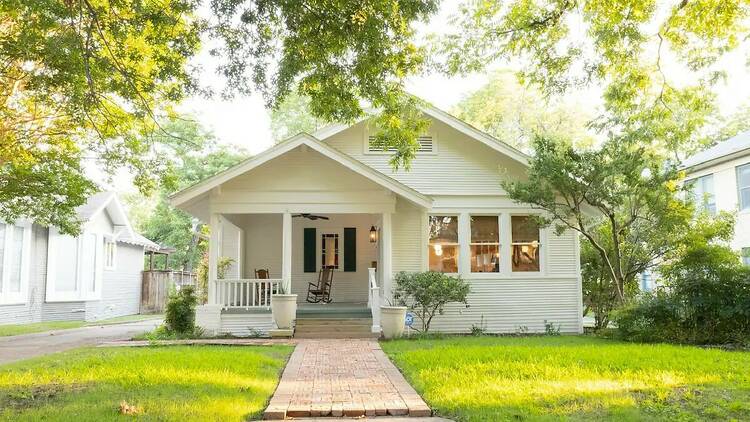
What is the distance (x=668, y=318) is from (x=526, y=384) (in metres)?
6.39

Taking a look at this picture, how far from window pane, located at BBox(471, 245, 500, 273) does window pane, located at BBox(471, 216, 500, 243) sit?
0.18 m

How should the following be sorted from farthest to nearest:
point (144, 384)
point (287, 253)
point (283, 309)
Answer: point (287, 253) → point (283, 309) → point (144, 384)

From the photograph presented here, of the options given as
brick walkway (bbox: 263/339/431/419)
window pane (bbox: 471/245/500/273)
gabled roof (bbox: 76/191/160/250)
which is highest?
gabled roof (bbox: 76/191/160/250)

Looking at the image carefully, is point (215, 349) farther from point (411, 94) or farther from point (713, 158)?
point (713, 158)

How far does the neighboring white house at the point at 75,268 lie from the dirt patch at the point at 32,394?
35.3ft

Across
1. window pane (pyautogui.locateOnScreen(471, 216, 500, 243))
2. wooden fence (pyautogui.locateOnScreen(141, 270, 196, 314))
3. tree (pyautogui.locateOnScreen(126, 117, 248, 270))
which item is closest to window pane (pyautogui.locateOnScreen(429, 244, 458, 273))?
window pane (pyautogui.locateOnScreen(471, 216, 500, 243))

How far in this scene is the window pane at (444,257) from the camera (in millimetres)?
15039

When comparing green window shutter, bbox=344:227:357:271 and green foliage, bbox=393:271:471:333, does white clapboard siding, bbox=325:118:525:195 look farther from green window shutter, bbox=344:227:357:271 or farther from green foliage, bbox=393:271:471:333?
green window shutter, bbox=344:227:357:271

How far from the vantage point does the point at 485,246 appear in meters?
15.1

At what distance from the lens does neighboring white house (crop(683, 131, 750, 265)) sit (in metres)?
19.6

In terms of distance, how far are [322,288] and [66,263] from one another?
386 inches

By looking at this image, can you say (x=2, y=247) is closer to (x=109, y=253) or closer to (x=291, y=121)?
(x=109, y=253)

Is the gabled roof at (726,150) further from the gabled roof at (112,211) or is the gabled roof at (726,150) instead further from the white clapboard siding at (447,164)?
the gabled roof at (112,211)

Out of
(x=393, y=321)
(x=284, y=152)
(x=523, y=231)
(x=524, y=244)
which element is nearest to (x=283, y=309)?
(x=393, y=321)
